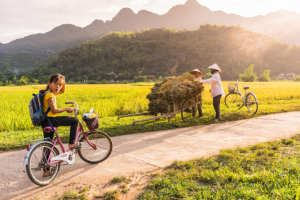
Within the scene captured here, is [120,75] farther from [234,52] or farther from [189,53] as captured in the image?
[234,52]

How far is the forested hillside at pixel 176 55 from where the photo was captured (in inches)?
4003

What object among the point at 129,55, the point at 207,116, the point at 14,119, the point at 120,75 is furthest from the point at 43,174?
the point at 129,55

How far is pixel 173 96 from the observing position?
21.2 ft

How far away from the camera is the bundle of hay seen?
652 cm

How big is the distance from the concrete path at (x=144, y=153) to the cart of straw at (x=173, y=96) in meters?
0.81

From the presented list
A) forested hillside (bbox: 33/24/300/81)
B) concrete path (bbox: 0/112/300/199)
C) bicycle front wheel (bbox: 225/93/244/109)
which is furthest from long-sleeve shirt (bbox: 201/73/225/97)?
forested hillside (bbox: 33/24/300/81)

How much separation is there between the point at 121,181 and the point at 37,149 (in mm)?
1343

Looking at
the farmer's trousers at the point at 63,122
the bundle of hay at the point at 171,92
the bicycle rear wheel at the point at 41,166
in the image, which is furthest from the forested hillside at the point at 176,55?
the bicycle rear wheel at the point at 41,166

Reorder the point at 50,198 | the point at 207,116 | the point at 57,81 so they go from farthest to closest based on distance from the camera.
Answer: the point at 207,116
the point at 57,81
the point at 50,198

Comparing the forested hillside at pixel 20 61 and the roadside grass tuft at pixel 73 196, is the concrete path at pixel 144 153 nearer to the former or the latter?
the roadside grass tuft at pixel 73 196

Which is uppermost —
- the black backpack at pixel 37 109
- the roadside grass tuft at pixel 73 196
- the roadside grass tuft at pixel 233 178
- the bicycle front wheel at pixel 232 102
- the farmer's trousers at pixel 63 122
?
the black backpack at pixel 37 109

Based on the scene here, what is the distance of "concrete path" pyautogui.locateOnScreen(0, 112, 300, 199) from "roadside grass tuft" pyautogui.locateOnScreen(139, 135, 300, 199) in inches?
17.9

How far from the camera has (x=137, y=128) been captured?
6.36 metres

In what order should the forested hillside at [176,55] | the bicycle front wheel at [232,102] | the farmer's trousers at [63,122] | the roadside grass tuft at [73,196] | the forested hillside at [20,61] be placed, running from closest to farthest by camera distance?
1. the roadside grass tuft at [73,196]
2. the farmer's trousers at [63,122]
3. the bicycle front wheel at [232,102]
4. the forested hillside at [20,61]
5. the forested hillside at [176,55]
